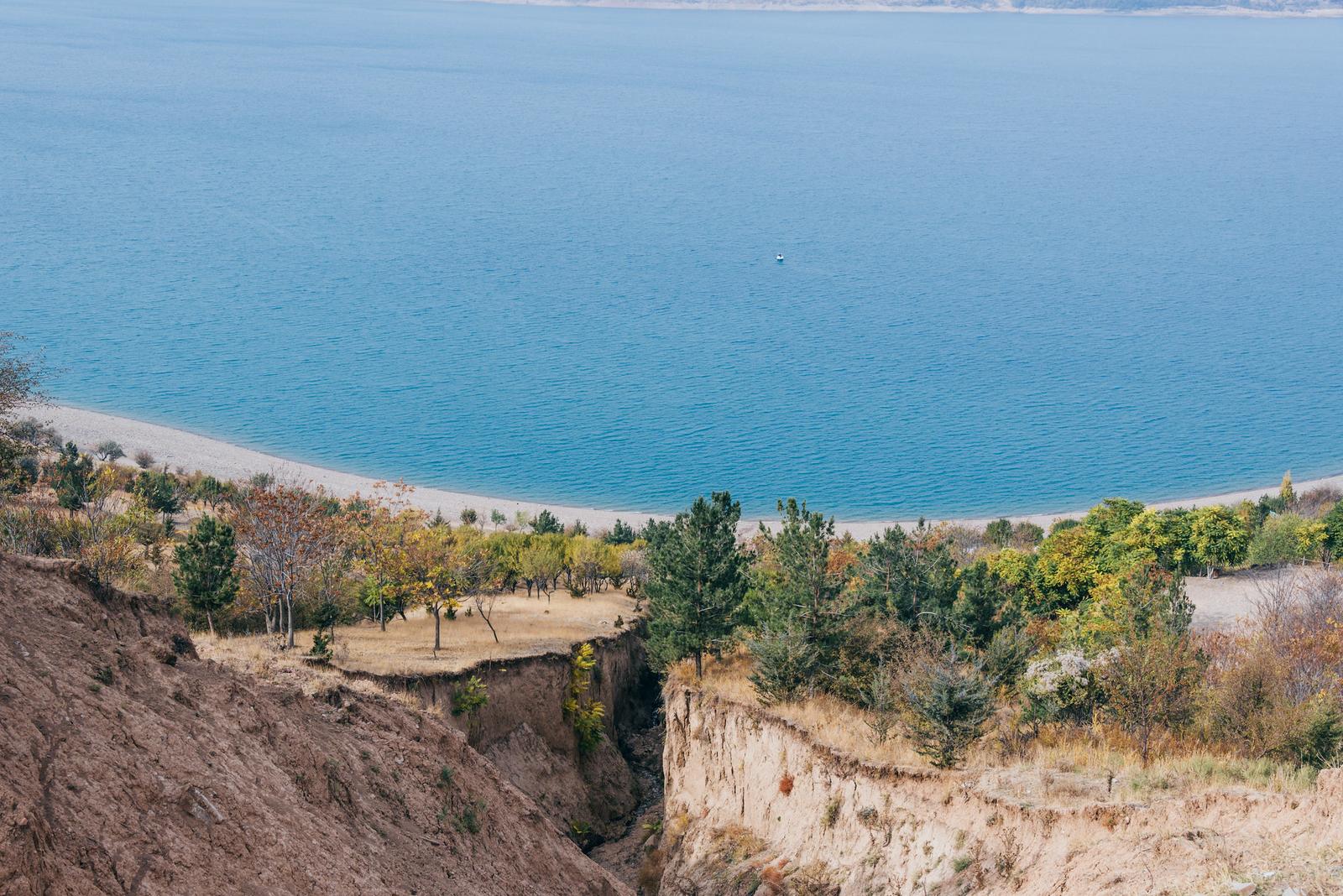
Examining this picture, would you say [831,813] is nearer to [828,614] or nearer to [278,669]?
[828,614]

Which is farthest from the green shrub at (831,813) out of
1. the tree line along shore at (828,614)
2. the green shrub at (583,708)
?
the green shrub at (583,708)

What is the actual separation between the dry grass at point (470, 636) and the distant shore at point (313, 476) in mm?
36116

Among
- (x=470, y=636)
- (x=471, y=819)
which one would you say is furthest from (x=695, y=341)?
(x=471, y=819)

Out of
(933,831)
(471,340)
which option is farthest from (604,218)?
(933,831)

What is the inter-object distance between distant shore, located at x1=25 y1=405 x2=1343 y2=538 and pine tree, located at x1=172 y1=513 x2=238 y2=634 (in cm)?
5000

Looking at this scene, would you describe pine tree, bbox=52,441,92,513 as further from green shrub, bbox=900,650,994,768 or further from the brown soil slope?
green shrub, bbox=900,650,994,768

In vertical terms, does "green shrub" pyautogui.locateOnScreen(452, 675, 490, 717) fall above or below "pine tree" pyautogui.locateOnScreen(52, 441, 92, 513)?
below

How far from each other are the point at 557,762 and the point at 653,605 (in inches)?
280

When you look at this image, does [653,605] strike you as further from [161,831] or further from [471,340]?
[471,340]

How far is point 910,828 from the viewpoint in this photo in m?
33.8

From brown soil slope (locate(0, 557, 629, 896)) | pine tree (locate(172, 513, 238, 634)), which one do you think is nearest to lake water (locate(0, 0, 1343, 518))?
pine tree (locate(172, 513, 238, 634))

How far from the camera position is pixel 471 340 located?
463 feet

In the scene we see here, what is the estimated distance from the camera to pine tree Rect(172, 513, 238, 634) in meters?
44.9

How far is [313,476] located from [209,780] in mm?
86334
